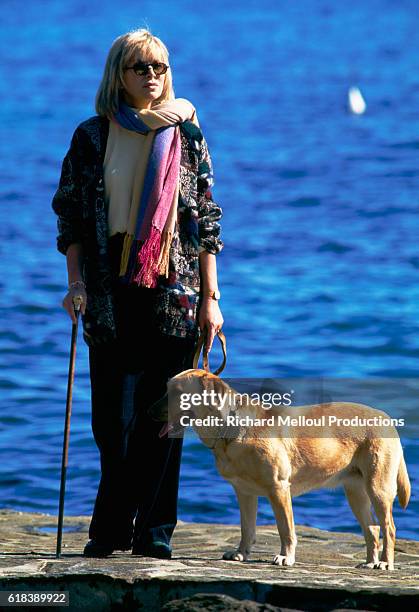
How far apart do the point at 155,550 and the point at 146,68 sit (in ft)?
6.53

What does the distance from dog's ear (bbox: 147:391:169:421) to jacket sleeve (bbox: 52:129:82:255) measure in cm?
75

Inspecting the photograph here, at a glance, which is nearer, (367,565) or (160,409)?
(160,409)

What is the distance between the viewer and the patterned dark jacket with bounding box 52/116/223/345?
→ 560cm

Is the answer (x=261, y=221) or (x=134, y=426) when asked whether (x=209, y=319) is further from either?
(x=261, y=221)

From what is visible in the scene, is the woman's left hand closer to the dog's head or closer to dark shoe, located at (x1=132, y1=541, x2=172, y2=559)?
the dog's head

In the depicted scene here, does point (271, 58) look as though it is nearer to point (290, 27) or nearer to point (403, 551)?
point (290, 27)

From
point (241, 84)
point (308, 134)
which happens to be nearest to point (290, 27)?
point (241, 84)

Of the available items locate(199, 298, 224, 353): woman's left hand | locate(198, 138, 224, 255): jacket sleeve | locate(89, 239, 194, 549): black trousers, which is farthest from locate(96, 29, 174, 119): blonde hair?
locate(199, 298, 224, 353): woman's left hand

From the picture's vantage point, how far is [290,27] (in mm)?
49094

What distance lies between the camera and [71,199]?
18.5ft

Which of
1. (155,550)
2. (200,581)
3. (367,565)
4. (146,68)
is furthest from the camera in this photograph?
(367,565)

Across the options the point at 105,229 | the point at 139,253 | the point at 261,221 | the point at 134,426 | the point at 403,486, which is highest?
the point at 261,221

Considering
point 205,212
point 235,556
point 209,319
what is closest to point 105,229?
point 205,212

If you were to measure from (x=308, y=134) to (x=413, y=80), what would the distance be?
741 centimetres
